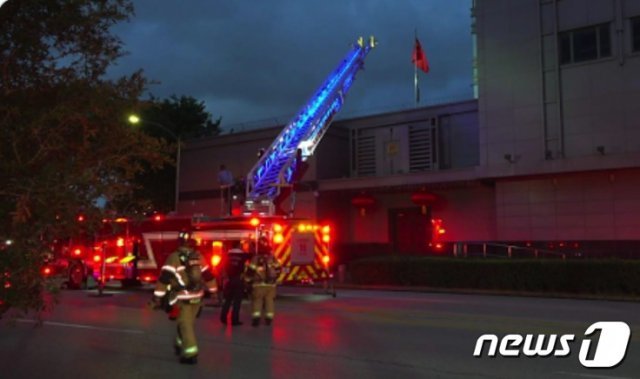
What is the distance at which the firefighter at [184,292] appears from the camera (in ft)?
27.2

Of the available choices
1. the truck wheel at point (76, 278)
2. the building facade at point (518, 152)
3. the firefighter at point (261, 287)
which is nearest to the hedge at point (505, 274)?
the building facade at point (518, 152)

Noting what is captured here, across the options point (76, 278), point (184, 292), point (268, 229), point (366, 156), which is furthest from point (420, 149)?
point (184, 292)

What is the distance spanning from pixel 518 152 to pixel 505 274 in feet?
18.2

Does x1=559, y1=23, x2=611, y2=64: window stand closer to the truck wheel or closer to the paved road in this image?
the paved road

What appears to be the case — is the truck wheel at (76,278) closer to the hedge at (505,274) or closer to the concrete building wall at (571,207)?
the hedge at (505,274)

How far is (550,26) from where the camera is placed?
23984 mm

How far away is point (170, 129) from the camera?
125 feet

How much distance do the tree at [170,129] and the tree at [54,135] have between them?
26.6 metres

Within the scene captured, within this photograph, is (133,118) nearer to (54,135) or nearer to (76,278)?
(54,135)

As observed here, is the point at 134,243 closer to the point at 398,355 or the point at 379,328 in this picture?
the point at 379,328

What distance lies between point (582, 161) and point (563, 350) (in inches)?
551

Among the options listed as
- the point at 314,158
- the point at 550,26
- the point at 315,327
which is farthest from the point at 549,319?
the point at 314,158

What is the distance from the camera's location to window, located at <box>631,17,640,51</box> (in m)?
22.3

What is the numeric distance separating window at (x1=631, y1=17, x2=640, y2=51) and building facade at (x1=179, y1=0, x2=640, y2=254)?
3 centimetres
